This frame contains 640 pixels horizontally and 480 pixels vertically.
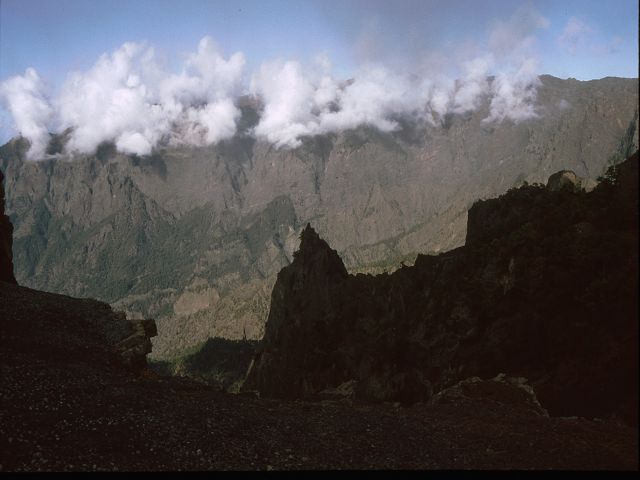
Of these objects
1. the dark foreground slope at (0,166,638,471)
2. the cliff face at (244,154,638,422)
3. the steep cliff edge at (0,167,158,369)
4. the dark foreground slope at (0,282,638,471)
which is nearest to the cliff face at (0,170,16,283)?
the steep cliff edge at (0,167,158,369)

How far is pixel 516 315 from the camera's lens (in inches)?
1217

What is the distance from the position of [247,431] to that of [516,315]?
19606 mm

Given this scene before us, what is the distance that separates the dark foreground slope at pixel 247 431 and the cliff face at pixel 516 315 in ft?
6.93

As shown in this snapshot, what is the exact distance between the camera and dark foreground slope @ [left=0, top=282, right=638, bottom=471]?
567 inches

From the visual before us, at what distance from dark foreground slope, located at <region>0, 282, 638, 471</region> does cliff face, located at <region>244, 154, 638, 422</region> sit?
211 cm

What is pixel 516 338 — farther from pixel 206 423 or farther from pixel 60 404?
pixel 60 404

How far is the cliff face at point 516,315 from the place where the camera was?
20328mm

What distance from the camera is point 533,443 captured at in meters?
15.4

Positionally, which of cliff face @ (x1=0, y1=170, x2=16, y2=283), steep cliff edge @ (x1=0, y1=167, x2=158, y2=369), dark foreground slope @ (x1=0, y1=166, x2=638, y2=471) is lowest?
dark foreground slope @ (x1=0, y1=166, x2=638, y2=471)

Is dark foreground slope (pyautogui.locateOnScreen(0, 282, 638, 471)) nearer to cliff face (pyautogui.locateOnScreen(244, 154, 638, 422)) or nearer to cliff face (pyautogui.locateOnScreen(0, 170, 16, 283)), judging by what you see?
cliff face (pyautogui.locateOnScreen(244, 154, 638, 422))

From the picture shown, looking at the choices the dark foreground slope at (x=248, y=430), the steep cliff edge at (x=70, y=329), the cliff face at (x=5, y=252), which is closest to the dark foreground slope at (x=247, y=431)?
the dark foreground slope at (x=248, y=430)

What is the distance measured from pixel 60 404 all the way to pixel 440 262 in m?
40.1

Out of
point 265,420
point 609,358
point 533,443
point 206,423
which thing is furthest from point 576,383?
point 206,423

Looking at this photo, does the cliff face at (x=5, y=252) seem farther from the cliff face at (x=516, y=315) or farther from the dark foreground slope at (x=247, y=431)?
the cliff face at (x=516, y=315)
